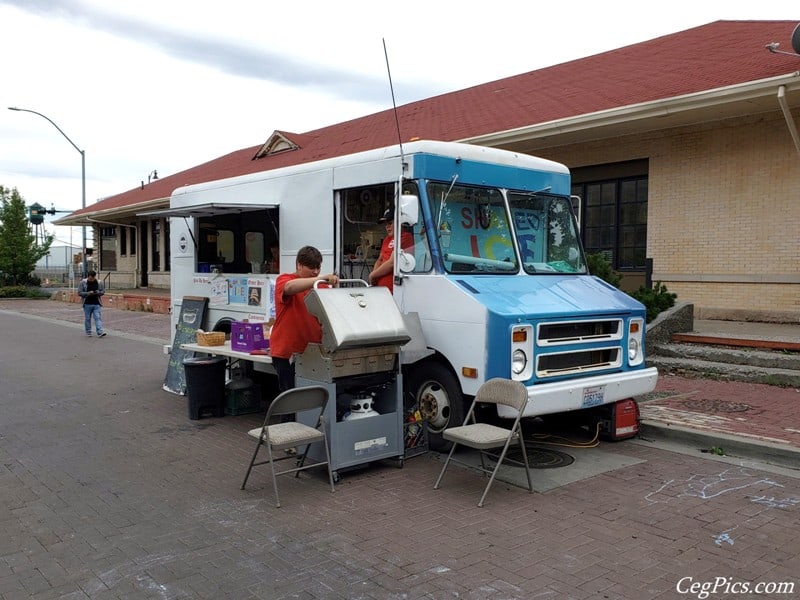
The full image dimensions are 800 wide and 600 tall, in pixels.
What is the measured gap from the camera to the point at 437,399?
20.9 feet

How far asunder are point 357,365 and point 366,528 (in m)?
1.50

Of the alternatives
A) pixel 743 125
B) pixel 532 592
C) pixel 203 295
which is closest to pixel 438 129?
pixel 743 125

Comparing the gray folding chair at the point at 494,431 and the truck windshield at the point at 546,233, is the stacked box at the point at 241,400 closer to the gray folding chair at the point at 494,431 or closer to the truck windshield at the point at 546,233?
the gray folding chair at the point at 494,431

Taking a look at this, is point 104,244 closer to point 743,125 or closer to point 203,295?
point 203,295

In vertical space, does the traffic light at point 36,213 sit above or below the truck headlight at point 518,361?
above

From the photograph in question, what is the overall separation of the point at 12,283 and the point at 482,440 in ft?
137

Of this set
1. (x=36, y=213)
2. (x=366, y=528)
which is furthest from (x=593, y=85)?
(x=36, y=213)

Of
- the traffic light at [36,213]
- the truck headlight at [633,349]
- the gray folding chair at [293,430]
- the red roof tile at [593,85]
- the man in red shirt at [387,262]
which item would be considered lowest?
the gray folding chair at [293,430]

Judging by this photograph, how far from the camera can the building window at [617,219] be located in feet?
46.2

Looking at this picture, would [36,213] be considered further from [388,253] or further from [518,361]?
[518,361]

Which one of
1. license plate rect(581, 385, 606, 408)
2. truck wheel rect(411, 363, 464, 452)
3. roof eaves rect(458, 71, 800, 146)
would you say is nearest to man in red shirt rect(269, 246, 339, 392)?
truck wheel rect(411, 363, 464, 452)

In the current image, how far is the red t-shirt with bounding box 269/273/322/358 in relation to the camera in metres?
6.20

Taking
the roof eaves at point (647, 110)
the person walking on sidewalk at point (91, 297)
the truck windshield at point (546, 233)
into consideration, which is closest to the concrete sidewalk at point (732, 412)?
the truck windshield at point (546, 233)

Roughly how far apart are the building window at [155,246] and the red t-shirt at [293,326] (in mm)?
27060
